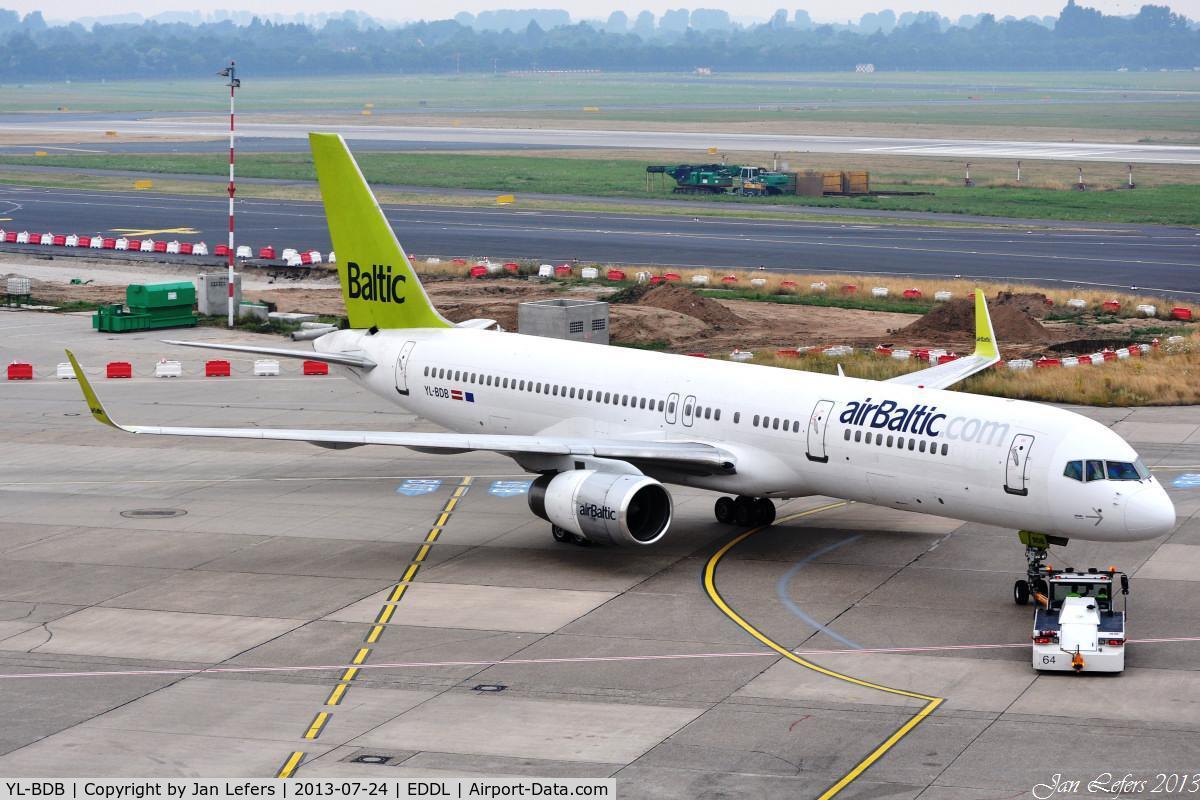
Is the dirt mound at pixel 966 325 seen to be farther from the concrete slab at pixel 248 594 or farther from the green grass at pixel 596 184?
the green grass at pixel 596 184

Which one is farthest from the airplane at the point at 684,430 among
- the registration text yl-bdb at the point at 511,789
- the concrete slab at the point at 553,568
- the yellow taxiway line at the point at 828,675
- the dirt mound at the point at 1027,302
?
the dirt mound at the point at 1027,302

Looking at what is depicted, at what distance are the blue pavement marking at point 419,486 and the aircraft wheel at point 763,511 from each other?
9.97 metres

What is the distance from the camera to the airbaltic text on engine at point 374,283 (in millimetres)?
47625

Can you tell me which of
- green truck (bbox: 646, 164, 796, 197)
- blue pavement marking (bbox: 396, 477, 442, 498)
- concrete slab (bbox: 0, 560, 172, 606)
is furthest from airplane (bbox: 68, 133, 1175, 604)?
green truck (bbox: 646, 164, 796, 197)

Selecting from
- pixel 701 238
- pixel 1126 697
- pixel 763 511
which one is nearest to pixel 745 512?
pixel 763 511

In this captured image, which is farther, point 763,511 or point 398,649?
point 763,511

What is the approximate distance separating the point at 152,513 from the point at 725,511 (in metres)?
15.4

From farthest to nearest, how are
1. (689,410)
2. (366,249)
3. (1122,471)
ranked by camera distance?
(366,249)
(689,410)
(1122,471)

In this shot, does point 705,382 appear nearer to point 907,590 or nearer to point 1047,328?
point 907,590

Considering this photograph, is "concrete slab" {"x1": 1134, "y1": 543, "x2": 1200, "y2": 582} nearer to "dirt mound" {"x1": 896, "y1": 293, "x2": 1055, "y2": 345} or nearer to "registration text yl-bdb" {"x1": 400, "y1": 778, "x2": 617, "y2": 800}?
"registration text yl-bdb" {"x1": 400, "y1": 778, "x2": 617, "y2": 800}

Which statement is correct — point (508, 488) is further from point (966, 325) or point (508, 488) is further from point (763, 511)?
point (966, 325)

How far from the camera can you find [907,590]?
36.0 m

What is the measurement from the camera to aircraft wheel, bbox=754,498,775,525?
41.6 metres

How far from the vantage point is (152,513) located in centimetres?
4316
